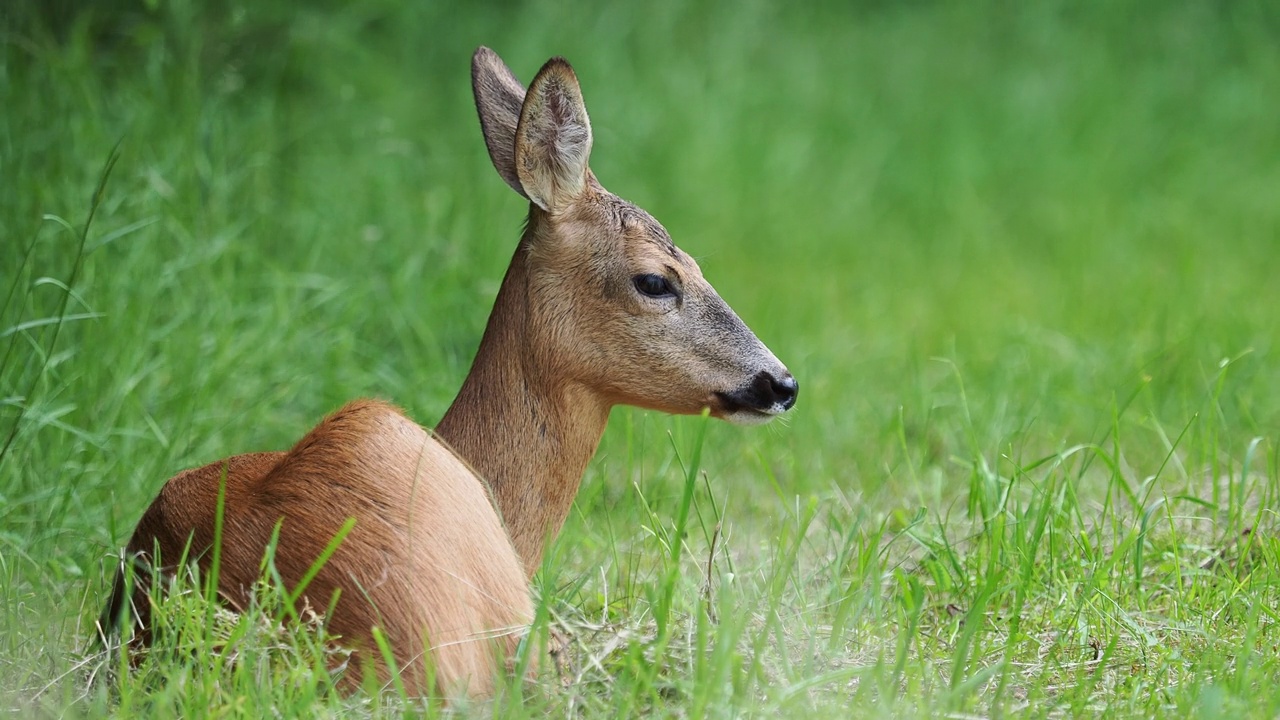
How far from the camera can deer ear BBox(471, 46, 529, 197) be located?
3562 mm

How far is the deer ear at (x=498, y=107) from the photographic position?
356 cm

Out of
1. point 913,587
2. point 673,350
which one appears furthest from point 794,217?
point 913,587

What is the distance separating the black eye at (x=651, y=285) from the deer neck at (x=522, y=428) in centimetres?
25

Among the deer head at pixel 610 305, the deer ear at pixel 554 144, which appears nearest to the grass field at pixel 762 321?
the deer head at pixel 610 305

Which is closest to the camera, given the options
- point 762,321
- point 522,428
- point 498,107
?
point 522,428

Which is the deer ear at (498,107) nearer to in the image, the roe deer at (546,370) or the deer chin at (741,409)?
the roe deer at (546,370)

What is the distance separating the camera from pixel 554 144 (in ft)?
11.4

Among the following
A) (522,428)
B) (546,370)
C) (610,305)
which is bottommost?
(522,428)

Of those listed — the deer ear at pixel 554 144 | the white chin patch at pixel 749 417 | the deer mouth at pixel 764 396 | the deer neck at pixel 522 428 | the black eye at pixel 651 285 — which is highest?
the deer ear at pixel 554 144

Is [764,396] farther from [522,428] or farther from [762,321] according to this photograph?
[762,321]

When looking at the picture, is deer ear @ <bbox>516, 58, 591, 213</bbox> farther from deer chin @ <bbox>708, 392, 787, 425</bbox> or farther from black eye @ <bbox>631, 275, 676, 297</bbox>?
deer chin @ <bbox>708, 392, 787, 425</bbox>

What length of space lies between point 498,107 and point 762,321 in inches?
115

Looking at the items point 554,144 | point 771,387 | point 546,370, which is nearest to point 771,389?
point 771,387

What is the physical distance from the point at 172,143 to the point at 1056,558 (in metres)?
3.40
